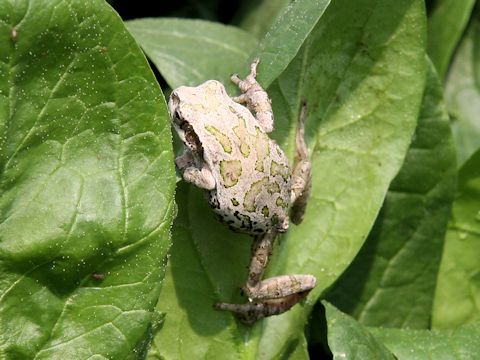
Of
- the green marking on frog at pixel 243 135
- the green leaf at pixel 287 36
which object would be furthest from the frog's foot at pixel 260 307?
the green leaf at pixel 287 36

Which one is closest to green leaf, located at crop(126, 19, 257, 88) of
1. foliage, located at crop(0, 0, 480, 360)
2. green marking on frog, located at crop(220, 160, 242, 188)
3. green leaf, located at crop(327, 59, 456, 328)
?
foliage, located at crop(0, 0, 480, 360)

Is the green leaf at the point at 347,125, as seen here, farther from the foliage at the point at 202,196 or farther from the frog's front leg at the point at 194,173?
the frog's front leg at the point at 194,173

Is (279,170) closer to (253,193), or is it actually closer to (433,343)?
(253,193)

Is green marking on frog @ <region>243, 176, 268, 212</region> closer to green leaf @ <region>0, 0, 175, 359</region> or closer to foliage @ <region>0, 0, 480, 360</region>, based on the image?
foliage @ <region>0, 0, 480, 360</region>

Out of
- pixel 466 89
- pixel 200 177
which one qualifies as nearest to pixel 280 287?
pixel 200 177

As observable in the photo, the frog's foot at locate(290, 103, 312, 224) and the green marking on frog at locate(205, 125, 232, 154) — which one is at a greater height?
the green marking on frog at locate(205, 125, 232, 154)

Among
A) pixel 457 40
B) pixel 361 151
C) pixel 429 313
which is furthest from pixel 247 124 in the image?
pixel 457 40
